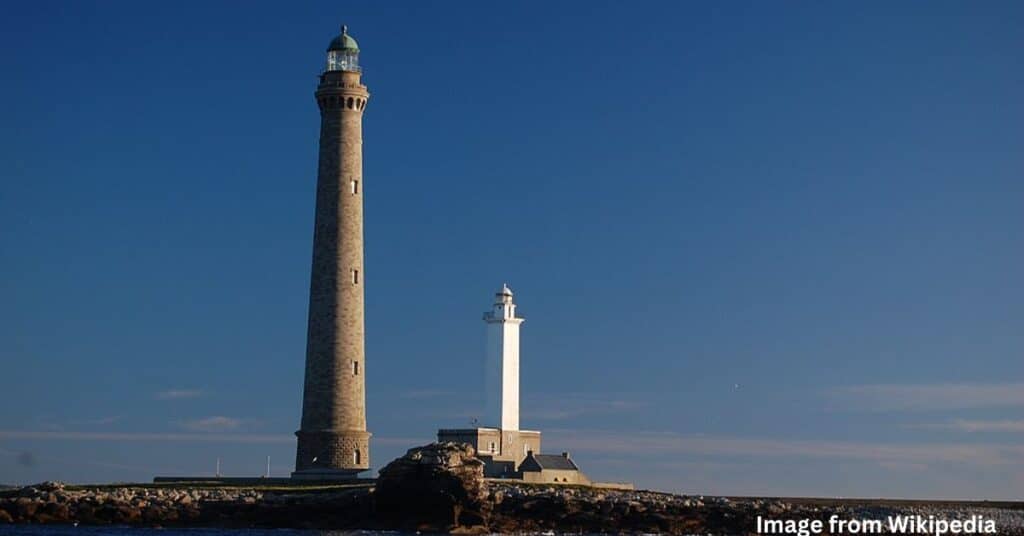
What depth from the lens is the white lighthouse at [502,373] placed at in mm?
65125

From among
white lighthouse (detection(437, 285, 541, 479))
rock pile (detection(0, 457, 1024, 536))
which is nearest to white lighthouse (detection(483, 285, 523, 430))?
white lighthouse (detection(437, 285, 541, 479))

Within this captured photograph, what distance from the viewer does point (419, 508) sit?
49.5m

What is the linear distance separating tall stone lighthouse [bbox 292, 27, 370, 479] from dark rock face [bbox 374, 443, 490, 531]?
8298mm

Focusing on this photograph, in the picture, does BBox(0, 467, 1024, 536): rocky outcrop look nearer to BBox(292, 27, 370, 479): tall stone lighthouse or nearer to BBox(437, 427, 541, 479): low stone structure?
BBox(292, 27, 370, 479): tall stone lighthouse

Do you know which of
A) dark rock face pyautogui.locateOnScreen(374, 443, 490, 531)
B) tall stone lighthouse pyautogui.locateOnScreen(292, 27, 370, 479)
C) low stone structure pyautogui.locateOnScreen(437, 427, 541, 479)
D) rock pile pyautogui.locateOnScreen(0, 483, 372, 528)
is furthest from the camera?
low stone structure pyautogui.locateOnScreen(437, 427, 541, 479)

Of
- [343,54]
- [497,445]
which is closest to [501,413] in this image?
[497,445]

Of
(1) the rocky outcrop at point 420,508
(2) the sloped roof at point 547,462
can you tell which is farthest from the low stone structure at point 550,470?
(1) the rocky outcrop at point 420,508

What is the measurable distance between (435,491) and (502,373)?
16408 mm

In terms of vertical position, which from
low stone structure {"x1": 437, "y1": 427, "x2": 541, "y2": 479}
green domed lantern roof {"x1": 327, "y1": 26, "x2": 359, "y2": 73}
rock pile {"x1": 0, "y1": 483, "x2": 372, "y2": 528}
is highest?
green domed lantern roof {"x1": 327, "y1": 26, "x2": 359, "y2": 73}

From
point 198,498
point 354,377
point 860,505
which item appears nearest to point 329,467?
point 354,377

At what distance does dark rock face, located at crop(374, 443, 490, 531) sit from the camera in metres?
48.9

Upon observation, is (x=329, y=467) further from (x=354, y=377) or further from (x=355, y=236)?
(x=355, y=236)

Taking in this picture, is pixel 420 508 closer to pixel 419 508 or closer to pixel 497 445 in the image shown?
pixel 419 508

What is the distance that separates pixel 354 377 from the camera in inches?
2299
